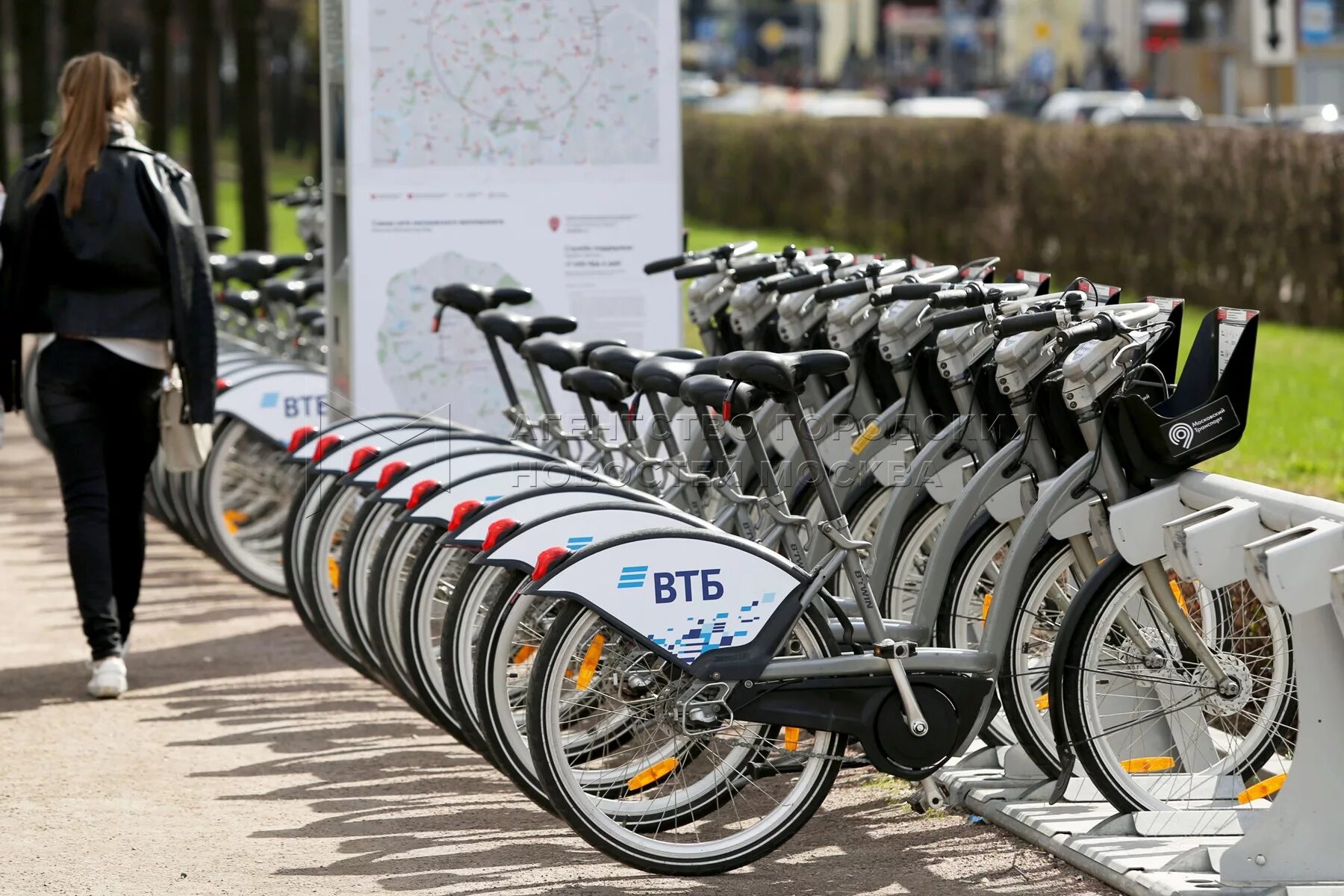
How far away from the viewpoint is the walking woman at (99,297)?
6.80 m

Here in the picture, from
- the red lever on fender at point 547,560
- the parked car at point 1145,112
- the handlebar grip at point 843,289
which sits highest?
the parked car at point 1145,112

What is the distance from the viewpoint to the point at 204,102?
2083 centimetres

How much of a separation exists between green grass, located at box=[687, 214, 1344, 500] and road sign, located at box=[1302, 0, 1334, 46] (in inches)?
1175

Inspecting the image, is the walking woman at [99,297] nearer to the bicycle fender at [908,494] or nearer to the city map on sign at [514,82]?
the city map on sign at [514,82]

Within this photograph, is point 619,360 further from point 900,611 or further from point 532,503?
point 900,611

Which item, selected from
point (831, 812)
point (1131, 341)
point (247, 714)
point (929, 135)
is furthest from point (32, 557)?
point (929, 135)

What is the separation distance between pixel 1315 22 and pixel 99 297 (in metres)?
41.8

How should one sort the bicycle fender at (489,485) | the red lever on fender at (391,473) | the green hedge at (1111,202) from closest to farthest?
the bicycle fender at (489,485), the red lever on fender at (391,473), the green hedge at (1111,202)

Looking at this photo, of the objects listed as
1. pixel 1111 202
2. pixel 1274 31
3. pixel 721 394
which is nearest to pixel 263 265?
pixel 721 394

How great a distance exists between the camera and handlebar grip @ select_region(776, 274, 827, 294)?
5855mm

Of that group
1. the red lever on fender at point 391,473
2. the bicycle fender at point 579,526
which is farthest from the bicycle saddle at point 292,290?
the bicycle fender at point 579,526

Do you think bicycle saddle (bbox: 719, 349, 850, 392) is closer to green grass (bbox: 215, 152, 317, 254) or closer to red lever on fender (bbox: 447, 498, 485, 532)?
red lever on fender (bbox: 447, 498, 485, 532)

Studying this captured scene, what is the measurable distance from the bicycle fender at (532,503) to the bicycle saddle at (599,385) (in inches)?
11.2

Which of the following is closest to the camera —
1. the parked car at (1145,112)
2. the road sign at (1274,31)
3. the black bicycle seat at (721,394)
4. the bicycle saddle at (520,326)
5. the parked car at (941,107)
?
the black bicycle seat at (721,394)
